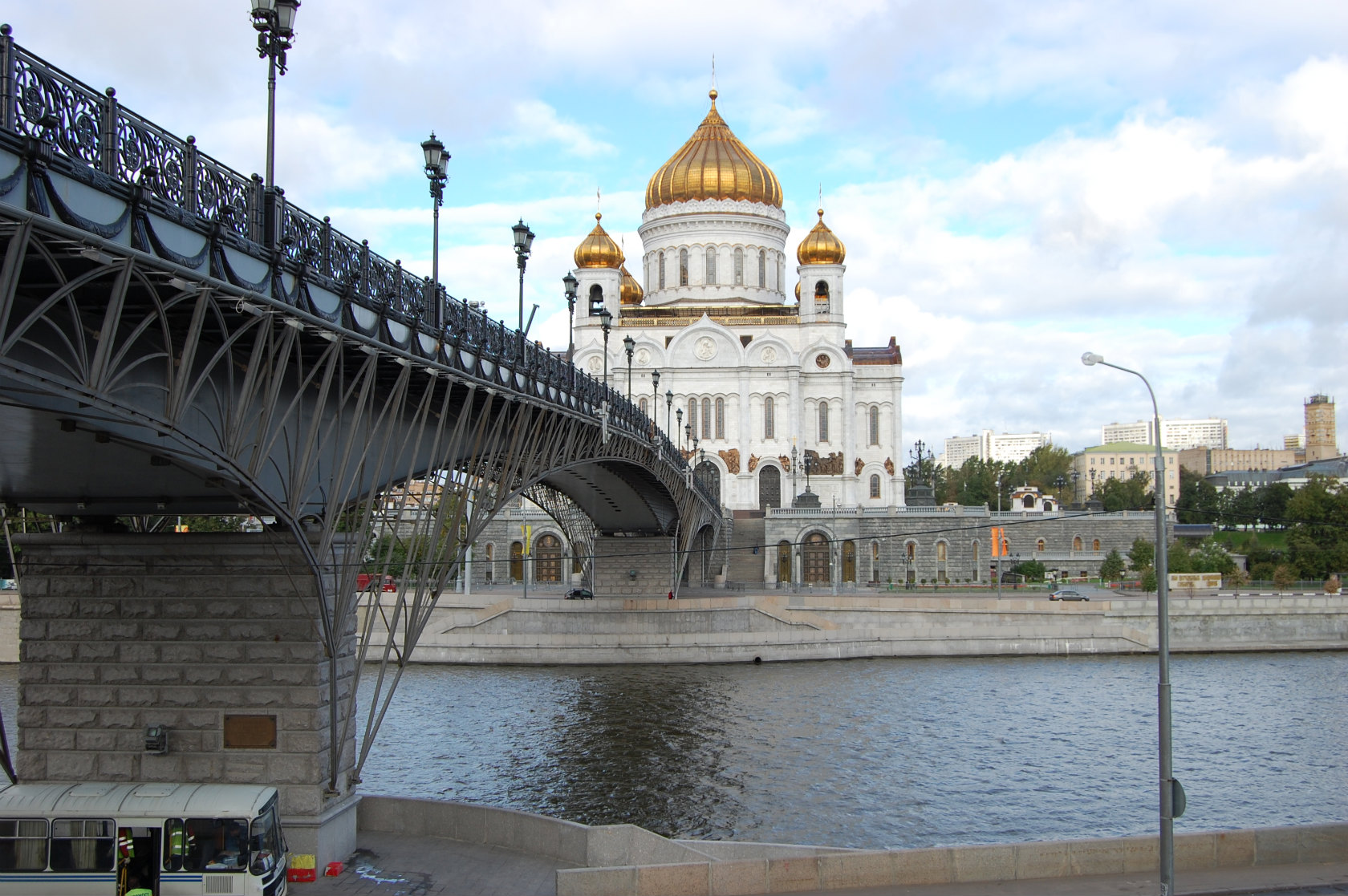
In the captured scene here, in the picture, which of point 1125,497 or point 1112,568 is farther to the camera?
point 1125,497

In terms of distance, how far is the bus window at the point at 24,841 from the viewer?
1277cm

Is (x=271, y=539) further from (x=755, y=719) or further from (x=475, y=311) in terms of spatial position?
(x=755, y=719)

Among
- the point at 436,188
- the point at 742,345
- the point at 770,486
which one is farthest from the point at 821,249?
the point at 436,188

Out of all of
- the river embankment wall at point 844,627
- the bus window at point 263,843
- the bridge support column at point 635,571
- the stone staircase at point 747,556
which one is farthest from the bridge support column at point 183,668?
the stone staircase at point 747,556

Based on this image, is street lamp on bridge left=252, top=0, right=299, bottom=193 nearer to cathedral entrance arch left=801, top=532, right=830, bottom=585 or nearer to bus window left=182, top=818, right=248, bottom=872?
bus window left=182, top=818, right=248, bottom=872

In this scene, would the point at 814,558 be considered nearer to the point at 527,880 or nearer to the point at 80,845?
the point at 527,880

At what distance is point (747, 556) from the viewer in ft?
212

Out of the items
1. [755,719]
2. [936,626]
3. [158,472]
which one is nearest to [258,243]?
[158,472]

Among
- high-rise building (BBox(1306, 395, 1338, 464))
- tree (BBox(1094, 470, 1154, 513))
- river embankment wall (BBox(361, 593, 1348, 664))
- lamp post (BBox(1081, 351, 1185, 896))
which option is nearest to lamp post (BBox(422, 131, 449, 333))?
lamp post (BBox(1081, 351, 1185, 896))

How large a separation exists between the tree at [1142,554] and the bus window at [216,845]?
2095 inches

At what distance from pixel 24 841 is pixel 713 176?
69339 mm

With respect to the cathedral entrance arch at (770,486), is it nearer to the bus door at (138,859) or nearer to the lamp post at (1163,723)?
the lamp post at (1163,723)

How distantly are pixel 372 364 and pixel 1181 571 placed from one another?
5132 centimetres

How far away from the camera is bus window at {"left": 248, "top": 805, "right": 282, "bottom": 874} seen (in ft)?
41.7
